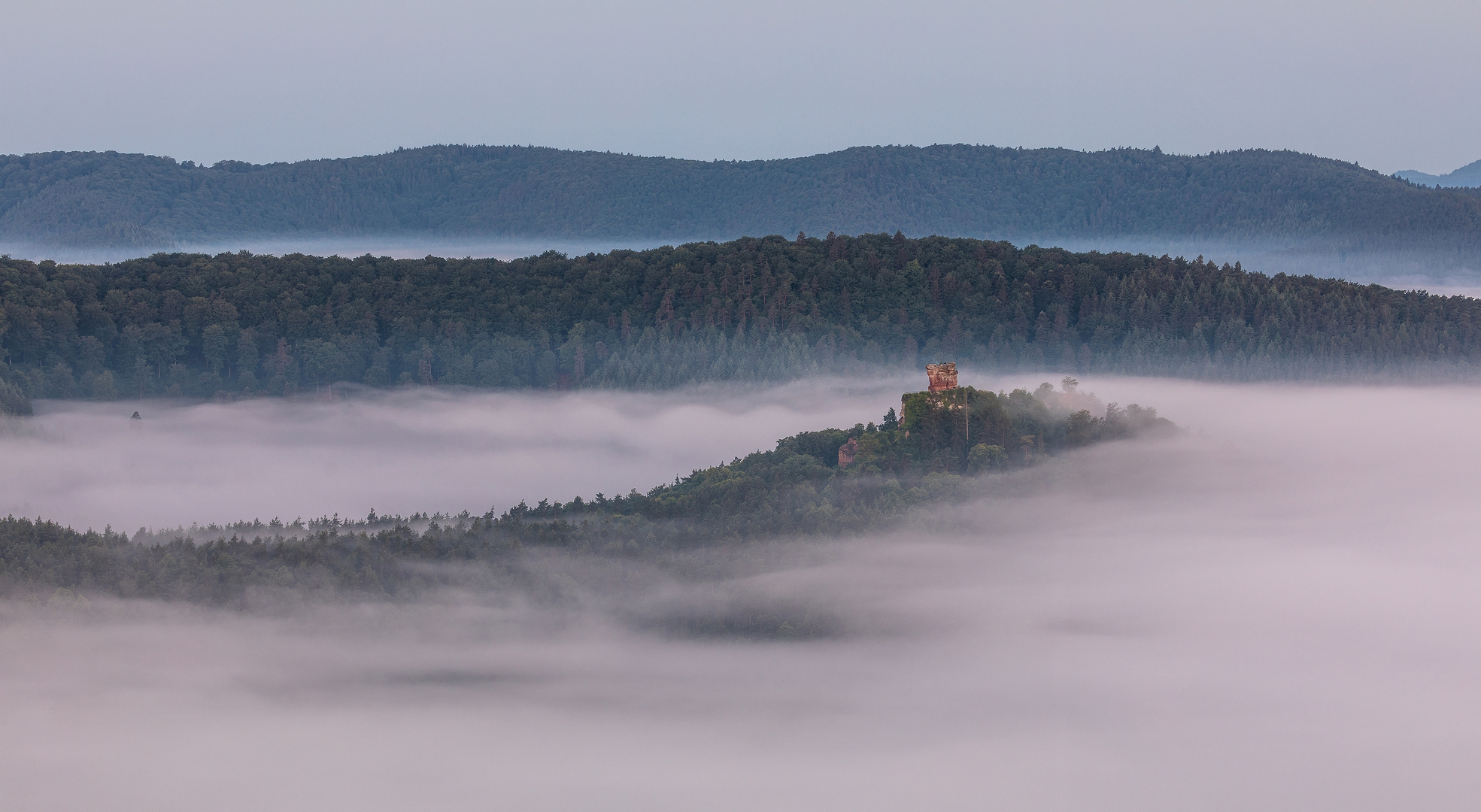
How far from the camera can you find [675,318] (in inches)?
5482

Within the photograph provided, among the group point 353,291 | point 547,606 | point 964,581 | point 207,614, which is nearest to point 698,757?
point 547,606

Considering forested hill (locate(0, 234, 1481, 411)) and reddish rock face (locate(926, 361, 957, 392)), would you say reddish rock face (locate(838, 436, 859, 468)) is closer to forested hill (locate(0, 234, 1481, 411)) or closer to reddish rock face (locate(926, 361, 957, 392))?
reddish rock face (locate(926, 361, 957, 392))

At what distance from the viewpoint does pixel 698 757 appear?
5156 cm

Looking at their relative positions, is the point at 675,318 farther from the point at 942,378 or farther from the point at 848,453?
the point at 942,378

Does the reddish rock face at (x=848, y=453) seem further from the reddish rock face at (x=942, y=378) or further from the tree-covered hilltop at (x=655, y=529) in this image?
the reddish rock face at (x=942, y=378)

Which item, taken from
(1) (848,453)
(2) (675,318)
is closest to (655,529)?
(1) (848,453)

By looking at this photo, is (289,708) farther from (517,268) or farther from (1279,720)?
(517,268)

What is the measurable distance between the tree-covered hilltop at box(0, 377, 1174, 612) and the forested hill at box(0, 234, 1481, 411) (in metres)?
43.3

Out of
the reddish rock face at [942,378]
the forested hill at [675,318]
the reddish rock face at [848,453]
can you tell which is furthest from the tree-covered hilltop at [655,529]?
the forested hill at [675,318]

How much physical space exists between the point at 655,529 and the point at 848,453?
37.3 feet

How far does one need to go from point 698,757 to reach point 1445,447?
7444 centimetres

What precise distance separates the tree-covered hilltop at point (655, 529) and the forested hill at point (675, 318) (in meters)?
43.3

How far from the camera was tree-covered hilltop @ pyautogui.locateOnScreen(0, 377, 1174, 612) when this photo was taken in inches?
2562

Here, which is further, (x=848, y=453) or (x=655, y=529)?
(x=848, y=453)
